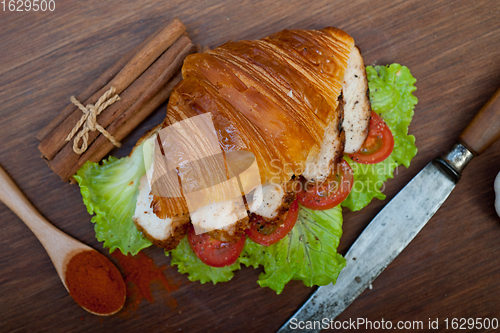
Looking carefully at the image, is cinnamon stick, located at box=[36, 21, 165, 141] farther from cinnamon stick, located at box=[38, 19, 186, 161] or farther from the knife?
the knife

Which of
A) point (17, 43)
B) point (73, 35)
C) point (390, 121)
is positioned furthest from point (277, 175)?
point (17, 43)

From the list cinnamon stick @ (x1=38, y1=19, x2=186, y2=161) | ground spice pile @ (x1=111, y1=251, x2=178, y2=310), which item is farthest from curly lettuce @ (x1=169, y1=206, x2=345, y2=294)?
cinnamon stick @ (x1=38, y1=19, x2=186, y2=161)

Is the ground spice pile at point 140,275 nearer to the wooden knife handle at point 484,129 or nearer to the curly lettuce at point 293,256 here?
the curly lettuce at point 293,256

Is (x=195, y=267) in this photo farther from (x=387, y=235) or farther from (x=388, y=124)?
(x=388, y=124)

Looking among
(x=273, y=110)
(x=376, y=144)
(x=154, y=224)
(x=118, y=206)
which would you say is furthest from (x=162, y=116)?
(x=376, y=144)

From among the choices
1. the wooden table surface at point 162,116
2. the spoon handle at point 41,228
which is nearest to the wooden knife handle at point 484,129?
the wooden table surface at point 162,116

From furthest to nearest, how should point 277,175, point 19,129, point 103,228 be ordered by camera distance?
point 19,129 → point 103,228 → point 277,175

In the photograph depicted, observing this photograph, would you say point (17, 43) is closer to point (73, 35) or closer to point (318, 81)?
point (73, 35)

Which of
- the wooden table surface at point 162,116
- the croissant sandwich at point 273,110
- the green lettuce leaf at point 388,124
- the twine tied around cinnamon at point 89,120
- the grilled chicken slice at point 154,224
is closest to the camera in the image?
the croissant sandwich at point 273,110
